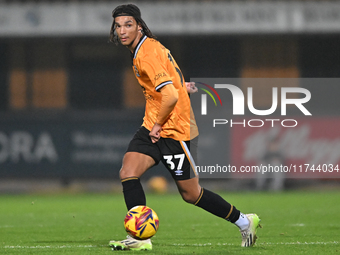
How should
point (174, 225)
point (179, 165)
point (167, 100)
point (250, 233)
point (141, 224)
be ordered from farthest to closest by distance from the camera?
point (174, 225), point (250, 233), point (179, 165), point (167, 100), point (141, 224)

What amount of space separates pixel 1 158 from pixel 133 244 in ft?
34.7

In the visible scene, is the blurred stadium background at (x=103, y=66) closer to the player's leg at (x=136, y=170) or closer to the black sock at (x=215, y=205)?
the black sock at (x=215, y=205)

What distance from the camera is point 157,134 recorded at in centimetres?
616

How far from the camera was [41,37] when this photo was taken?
18.7 m

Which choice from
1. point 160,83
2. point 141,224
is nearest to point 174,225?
point 141,224

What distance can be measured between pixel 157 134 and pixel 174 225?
3202 mm

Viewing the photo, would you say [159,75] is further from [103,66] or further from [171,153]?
[103,66]

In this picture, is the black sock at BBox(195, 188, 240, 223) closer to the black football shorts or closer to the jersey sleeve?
the black football shorts

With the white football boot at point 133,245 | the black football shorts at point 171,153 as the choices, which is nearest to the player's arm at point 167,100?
the black football shorts at point 171,153

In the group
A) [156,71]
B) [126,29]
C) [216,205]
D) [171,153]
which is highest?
[126,29]

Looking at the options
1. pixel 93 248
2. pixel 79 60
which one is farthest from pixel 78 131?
pixel 93 248

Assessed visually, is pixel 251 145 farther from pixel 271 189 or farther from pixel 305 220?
pixel 305 220

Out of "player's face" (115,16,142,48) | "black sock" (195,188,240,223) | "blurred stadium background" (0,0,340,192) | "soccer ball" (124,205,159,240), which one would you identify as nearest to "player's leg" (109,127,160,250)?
"soccer ball" (124,205,159,240)

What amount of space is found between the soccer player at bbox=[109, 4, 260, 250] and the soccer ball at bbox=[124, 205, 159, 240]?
0.37 metres
